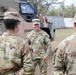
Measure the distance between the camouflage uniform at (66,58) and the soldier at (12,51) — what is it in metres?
0.48

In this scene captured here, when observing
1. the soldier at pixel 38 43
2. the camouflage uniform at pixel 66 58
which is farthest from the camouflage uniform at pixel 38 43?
the camouflage uniform at pixel 66 58

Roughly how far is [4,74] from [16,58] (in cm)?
24

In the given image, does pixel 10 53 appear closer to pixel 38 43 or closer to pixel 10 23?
pixel 10 23

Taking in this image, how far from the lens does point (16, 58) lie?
3551 mm

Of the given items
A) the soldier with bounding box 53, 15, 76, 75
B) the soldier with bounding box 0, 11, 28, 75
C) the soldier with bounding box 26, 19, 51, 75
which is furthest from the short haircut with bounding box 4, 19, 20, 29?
the soldier with bounding box 26, 19, 51, 75

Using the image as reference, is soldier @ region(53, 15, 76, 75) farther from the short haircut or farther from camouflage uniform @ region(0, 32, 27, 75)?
the short haircut

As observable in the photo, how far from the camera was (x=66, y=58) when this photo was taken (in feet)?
10.5

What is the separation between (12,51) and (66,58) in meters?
0.71

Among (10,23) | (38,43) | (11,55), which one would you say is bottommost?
(38,43)

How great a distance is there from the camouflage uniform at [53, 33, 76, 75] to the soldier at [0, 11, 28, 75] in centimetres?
48

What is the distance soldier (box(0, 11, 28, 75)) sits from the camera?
3.54m

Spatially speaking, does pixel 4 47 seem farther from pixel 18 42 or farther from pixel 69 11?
pixel 69 11

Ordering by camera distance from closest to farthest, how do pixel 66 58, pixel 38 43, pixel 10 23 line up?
pixel 66 58 < pixel 10 23 < pixel 38 43

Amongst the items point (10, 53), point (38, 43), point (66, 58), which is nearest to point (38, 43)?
point (38, 43)
